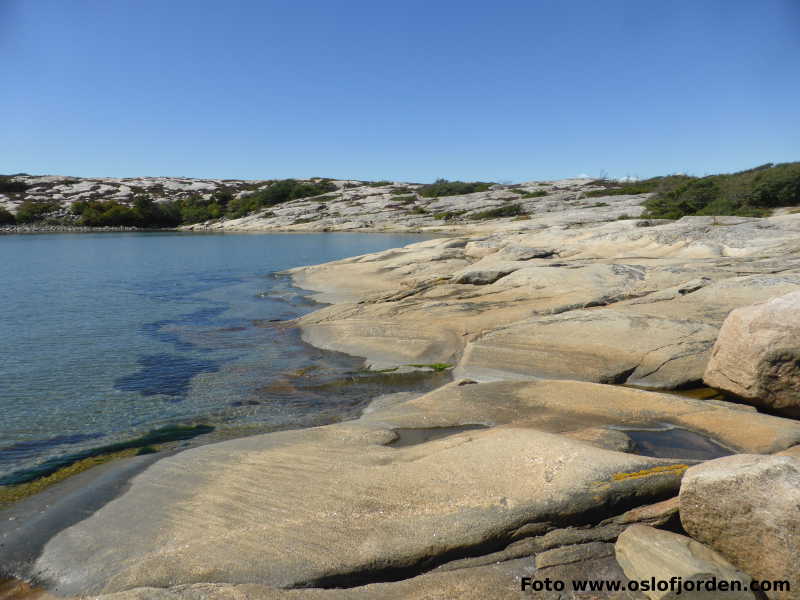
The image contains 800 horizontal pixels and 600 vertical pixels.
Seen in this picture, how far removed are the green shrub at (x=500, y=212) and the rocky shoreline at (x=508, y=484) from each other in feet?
197

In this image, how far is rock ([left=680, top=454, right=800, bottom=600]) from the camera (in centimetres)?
422

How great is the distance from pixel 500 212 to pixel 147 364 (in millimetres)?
65507

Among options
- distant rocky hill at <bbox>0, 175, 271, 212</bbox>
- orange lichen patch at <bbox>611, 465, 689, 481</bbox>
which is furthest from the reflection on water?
distant rocky hill at <bbox>0, 175, 271, 212</bbox>

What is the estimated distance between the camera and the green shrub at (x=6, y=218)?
83750 mm

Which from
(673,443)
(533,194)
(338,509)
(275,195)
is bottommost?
(673,443)

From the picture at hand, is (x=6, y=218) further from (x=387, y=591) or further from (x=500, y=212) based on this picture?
(x=387, y=591)

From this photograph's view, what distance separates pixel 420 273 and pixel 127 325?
1383 centimetres

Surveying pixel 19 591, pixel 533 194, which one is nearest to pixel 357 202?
pixel 533 194

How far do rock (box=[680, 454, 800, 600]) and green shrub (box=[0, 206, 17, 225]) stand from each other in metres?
105

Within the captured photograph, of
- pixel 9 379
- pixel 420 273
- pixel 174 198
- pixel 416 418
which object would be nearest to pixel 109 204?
pixel 174 198

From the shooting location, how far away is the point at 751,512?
174 inches

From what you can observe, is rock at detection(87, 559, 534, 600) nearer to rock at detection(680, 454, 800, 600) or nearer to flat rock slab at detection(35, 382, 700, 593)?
flat rock slab at detection(35, 382, 700, 593)

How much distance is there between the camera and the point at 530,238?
98.5 ft

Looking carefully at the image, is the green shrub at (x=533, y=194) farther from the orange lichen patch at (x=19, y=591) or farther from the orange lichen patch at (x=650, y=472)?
the orange lichen patch at (x=19, y=591)
